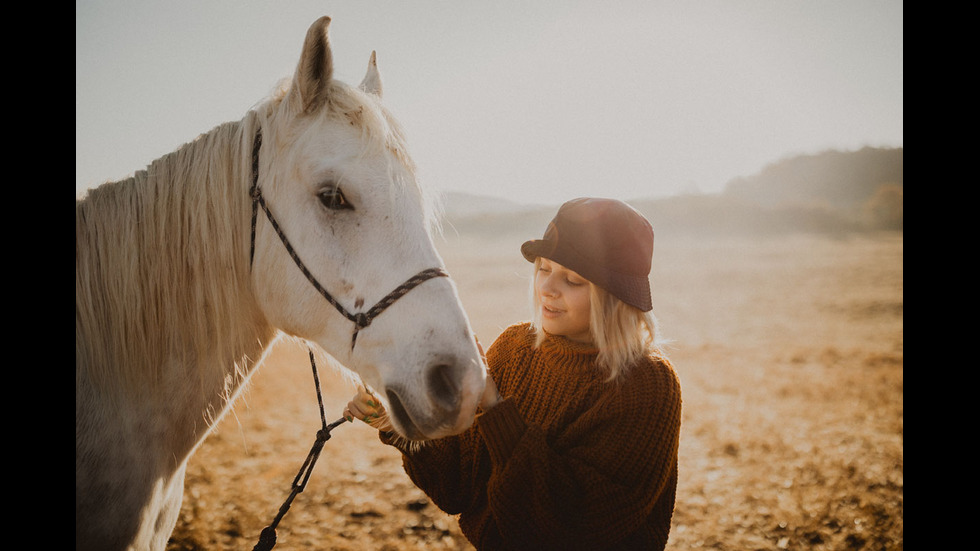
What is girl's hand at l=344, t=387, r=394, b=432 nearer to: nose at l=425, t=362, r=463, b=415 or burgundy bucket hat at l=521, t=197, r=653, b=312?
nose at l=425, t=362, r=463, b=415

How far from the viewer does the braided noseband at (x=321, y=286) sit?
1341 millimetres

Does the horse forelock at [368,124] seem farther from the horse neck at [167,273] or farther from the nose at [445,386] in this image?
the nose at [445,386]

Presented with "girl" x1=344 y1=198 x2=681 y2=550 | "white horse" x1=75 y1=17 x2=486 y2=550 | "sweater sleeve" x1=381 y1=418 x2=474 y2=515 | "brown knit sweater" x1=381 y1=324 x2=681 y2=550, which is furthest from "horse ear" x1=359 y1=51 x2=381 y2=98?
"sweater sleeve" x1=381 y1=418 x2=474 y2=515

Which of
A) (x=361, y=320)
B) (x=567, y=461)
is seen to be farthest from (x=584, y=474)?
(x=361, y=320)

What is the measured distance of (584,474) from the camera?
1492 mm

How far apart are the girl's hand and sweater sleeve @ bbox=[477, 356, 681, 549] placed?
43cm

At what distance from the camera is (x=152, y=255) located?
5.10ft

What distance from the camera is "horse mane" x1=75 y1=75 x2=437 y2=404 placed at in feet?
4.98

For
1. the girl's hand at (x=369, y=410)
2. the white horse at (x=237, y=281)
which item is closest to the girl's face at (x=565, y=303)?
the white horse at (x=237, y=281)

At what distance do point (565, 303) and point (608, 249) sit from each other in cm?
30

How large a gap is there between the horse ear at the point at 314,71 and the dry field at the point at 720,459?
93 cm
